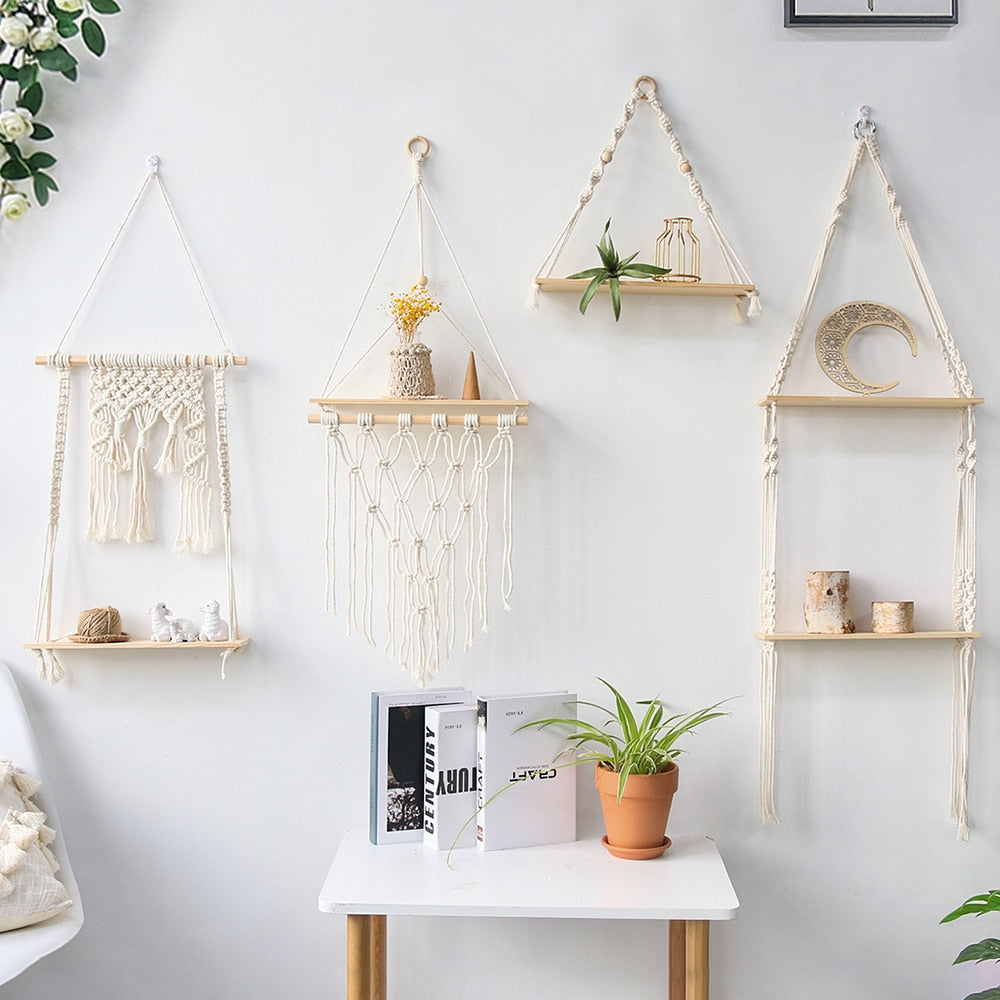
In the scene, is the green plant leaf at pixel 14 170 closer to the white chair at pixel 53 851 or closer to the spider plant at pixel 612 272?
the white chair at pixel 53 851

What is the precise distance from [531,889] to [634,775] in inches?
10.2

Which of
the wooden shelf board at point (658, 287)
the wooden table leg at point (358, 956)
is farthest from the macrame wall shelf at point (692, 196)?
the wooden table leg at point (358, 956)

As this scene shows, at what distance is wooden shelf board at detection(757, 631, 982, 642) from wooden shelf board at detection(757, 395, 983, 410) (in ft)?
1.33

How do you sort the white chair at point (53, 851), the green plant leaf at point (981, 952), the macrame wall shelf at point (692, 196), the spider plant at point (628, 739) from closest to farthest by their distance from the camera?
1. the white chair at point (53, 851)
2. the green plant leaf at point (981, 952)
3. the spider plant at point (628, 739)
4. the macrame wall shelf at point (692, 196)

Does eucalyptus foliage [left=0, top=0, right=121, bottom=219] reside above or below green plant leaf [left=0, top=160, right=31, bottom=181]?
above

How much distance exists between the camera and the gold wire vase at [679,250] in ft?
6.42

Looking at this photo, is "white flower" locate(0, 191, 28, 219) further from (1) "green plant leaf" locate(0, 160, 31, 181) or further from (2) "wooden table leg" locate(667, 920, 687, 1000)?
(2) "wooden table leg" locate(667, 920, 687, 1000)

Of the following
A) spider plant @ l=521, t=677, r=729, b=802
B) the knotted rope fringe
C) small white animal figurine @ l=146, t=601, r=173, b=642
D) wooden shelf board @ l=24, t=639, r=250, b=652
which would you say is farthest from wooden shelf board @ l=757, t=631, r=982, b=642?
small white animal figurine @ l=146, t=601, r=173, b=642

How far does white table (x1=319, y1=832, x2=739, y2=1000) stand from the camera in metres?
1.59

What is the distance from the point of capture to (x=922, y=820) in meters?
1.98

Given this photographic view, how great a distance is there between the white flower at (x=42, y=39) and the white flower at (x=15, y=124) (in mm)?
111

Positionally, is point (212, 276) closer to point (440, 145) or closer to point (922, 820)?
point (440, 145)

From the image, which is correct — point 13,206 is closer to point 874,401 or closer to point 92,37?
point 92,37

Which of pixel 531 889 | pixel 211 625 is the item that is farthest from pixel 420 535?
pixel 531 889
